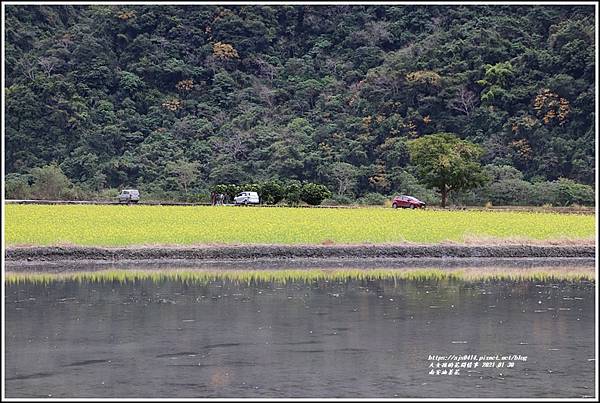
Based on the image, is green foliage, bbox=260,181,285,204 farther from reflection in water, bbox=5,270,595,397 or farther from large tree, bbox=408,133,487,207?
reflection in water, bbox=5,270,595,397

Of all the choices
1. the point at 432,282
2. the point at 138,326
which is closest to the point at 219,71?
the point at 432,282

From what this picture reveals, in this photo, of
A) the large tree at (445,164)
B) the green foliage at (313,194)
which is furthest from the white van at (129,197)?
the large tree at (445,164)

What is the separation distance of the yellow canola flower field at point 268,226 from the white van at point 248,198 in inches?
472

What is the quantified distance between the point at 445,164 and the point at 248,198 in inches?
456

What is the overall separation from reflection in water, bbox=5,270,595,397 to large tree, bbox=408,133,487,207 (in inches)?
1599

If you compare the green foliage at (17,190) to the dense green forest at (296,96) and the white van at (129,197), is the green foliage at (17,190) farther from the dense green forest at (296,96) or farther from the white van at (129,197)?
the white van at (129,197)

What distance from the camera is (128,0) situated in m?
99.9

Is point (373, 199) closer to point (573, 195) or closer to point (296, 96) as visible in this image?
point (573, 195)

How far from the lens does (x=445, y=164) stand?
62.7 meters

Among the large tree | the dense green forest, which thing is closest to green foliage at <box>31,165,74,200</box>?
the dense green forest

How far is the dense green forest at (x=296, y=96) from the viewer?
78688mm

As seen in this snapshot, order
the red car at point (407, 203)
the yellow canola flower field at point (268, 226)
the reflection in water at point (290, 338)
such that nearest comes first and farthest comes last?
the reflection in water at point (290, 338) → the yellow canola flower field at point (268, 226) → the red car at point (407, 203)

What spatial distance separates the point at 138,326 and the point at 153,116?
77.1 metres

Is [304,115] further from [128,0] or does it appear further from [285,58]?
[128,0]
